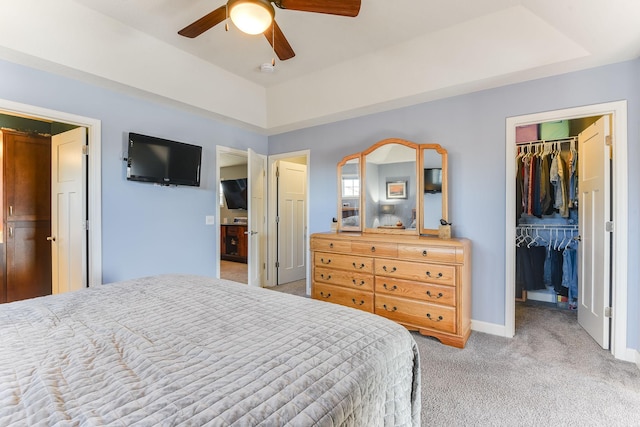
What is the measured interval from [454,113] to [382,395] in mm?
2896

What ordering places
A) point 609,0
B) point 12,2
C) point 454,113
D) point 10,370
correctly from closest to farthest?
point 10,370 < point 609,0 < point 12,2 < point 454,113

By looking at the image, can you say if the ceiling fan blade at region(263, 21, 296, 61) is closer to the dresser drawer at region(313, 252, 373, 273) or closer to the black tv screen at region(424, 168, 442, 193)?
the black tv screen at region(424, 168, 442, 193)

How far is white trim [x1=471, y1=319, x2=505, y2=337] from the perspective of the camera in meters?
2.86

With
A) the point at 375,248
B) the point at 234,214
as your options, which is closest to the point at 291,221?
the point at 375,248

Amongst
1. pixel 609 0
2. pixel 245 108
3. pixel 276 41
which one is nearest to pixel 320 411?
pixel 276 41

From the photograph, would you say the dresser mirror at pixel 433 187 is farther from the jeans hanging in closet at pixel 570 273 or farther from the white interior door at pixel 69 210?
the white interior door at pixel 69 210

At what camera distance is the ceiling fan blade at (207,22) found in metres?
1.90

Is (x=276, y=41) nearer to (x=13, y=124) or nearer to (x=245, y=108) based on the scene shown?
(x=245, y=108)

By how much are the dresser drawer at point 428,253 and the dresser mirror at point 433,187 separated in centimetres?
49

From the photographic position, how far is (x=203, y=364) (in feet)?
2.97

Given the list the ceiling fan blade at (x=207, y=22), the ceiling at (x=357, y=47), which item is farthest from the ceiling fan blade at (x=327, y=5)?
the ceiling at (x=357, y=47)

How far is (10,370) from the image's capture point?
85cm

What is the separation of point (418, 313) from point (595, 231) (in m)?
1.75

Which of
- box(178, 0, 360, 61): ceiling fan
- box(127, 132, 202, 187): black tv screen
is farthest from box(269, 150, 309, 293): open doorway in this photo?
box(178, 0, 360, 61): ceiling fan
